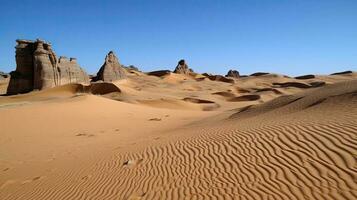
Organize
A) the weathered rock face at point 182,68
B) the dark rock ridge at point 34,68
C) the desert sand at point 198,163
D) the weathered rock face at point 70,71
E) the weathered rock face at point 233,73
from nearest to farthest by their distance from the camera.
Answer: the desert sand at point 198,163 → the dark rock ridge at point 34,68 → the weathered rock face at point 70,71 → the weathered rock face at point 182,68 → the weathered rock face at point 233,73

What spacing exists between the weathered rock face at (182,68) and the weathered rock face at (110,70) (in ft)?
71.4

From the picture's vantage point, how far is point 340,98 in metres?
10.7

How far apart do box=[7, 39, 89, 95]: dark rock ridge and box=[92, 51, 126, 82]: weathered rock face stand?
8489mm

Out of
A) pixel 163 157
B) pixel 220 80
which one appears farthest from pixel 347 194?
pixel 220 80

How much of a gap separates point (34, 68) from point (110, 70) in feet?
37.9

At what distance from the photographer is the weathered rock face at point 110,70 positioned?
39.1m

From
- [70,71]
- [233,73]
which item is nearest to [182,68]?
[233,73]

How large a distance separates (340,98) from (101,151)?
838 centimetres

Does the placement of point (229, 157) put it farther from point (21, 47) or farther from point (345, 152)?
point (21, 47)

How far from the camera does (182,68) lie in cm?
6191

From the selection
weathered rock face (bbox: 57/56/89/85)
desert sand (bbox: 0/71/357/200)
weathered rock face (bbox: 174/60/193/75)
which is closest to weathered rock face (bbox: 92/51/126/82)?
weathered rock face (bbox: 57/56/89/85)

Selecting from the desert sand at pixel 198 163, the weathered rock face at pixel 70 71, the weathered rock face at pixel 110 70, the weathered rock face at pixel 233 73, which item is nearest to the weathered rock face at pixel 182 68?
the weathered rock face at pixel 233 73

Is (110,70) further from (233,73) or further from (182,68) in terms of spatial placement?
(233,73)

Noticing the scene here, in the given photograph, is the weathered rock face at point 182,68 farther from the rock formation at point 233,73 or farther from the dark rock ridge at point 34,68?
Result: the dark rock ridge at point 34,68
